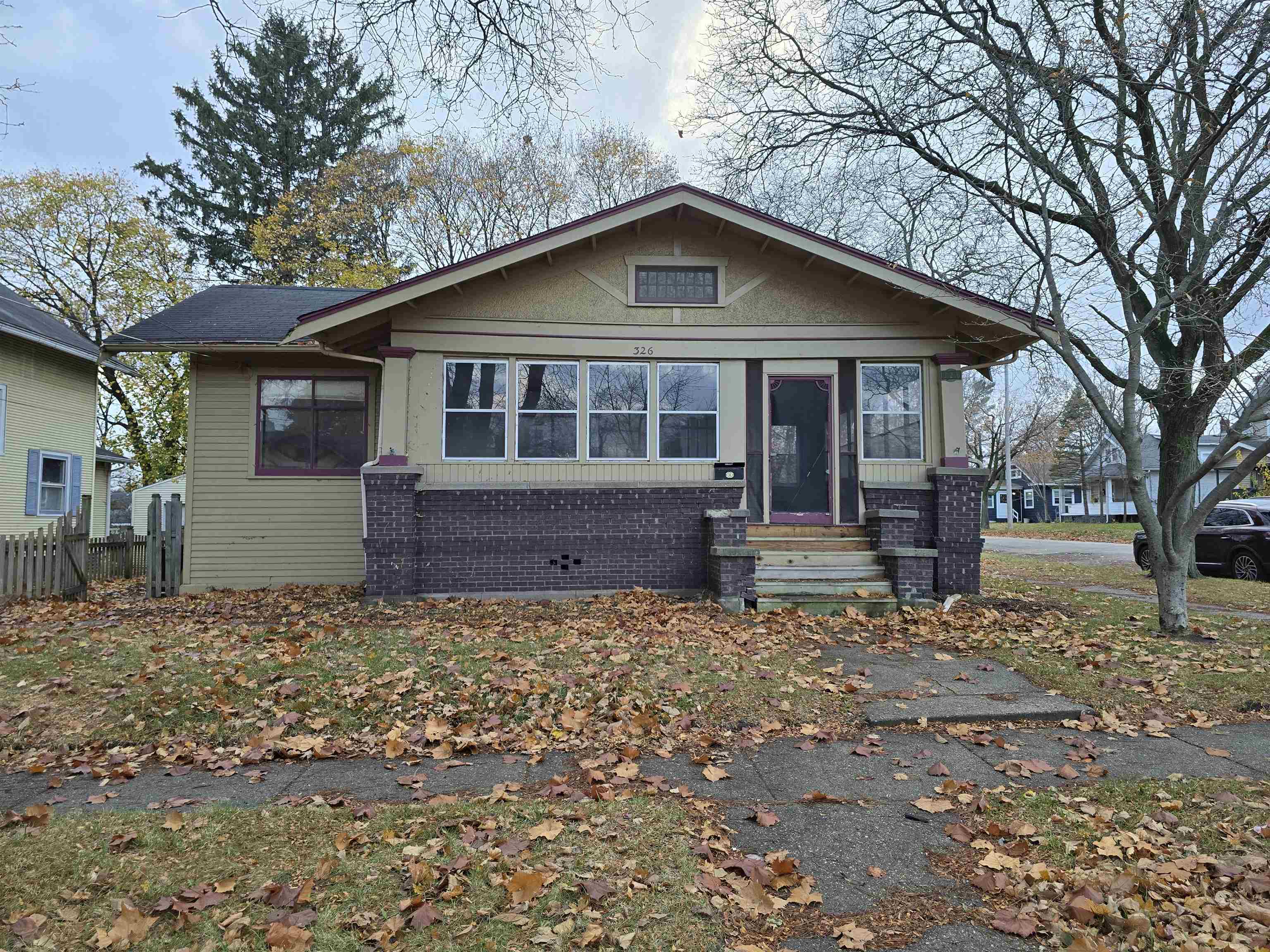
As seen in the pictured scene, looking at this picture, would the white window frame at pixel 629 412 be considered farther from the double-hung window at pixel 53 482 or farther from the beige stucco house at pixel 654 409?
the double-hung window at pixel 53 482

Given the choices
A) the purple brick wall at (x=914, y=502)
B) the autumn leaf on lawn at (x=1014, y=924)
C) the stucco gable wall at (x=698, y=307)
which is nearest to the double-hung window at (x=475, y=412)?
the stucco gable wall at (x=698, y=307)

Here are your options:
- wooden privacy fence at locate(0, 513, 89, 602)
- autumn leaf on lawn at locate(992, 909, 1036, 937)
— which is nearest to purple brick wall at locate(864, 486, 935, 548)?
autumn leaf on lawn at locate(992, 909, 1036, 937)

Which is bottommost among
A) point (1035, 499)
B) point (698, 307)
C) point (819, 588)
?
point (819, 588)

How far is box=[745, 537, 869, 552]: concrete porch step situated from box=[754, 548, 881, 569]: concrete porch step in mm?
102

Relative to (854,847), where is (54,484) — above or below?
above

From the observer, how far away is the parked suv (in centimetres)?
1509

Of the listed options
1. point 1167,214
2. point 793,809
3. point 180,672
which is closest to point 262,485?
point 180,672

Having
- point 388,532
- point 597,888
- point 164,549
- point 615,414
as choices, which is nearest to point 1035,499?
point 615,414

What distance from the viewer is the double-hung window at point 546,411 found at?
1134 cm

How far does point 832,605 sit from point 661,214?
613 cm

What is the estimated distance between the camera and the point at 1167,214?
9672 mm

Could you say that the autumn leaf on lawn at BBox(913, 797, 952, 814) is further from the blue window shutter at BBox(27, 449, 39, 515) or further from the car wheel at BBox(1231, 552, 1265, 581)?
the blue window shutter at BBox(27, 449, 39, 515)

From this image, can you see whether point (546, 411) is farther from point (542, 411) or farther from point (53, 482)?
point (53, 482)

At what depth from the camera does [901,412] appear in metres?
11.6
